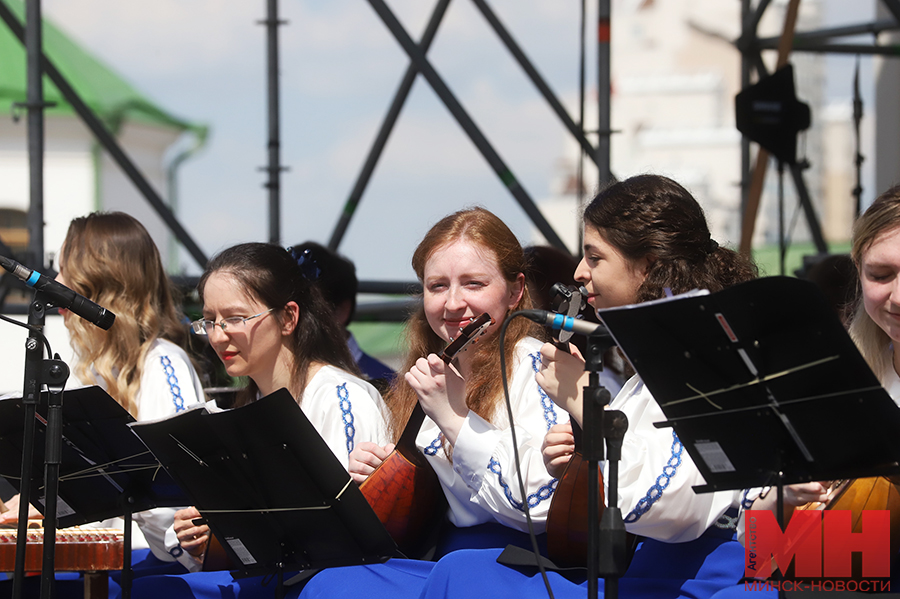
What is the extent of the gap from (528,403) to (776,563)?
2.74 ft

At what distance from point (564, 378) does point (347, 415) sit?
39.4 inches

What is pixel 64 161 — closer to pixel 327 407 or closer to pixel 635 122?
pixel 327 407

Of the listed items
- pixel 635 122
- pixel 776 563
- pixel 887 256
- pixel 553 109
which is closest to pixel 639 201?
pixel 887 256

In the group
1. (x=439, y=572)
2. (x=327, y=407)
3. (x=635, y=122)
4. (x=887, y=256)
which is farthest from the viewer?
(x=635, y=122)

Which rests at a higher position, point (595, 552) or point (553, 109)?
point (553, 109)

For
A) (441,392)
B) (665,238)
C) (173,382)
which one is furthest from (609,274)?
(173,382)

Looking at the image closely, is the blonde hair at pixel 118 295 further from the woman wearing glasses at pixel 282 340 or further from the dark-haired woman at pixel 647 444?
the dark-haired woman at pixel 647 444

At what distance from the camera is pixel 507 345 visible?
283cm

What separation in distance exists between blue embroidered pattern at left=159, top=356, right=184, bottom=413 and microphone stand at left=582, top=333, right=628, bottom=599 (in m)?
1.86

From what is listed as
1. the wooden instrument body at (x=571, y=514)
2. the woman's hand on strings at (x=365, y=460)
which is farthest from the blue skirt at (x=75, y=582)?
the wooden instrument body at (x=571, y=514)

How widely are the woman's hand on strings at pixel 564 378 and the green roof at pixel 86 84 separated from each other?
60.1ft

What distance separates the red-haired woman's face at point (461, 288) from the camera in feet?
9.01

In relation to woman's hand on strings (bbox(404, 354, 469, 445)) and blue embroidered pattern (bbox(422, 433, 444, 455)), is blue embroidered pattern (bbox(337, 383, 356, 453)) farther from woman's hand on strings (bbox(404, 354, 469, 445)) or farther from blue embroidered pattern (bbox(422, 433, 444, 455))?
woman's hand on strings (bbox(404, 354, 469, 445))

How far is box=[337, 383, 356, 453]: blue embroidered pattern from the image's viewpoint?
9.76 feet
